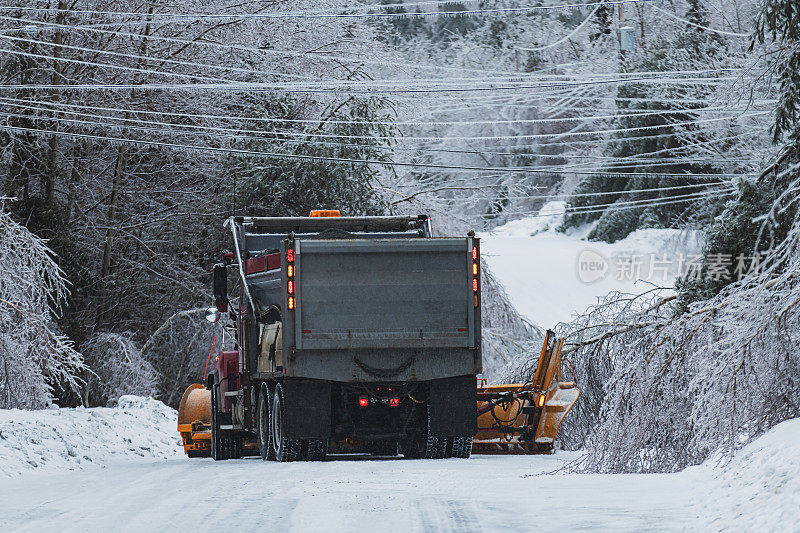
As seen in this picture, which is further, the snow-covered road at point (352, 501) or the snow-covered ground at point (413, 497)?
the snow-covered road at point (352, 501)

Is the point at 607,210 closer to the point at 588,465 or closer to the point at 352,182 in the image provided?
the point at 352,182

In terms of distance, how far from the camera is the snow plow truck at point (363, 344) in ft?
44.3

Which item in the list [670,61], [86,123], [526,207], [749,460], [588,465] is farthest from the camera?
[526,207]

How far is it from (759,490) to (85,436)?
10964mm

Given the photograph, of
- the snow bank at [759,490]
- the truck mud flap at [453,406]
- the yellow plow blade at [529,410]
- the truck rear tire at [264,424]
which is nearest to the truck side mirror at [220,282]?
the truck rear tire at [264,424]

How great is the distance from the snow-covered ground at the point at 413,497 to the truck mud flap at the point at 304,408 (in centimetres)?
51

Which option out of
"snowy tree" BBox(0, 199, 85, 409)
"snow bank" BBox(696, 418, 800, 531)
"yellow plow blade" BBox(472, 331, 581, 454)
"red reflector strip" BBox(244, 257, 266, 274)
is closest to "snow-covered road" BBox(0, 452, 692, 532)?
"snow bank" BBox(696, 418, 800, 531)

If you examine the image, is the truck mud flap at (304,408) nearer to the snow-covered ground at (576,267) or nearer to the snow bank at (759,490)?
the snow bank at (759,490)

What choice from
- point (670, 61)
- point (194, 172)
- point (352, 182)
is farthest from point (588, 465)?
point (670, 61)

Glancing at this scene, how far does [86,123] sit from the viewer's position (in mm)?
27000

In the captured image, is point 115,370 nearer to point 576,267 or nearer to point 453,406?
point 453,406

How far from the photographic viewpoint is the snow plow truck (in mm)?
13516

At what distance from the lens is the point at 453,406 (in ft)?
46.3

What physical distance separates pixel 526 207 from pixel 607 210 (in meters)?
18.7
